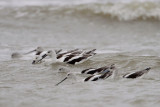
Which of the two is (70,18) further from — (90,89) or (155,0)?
(90,89)

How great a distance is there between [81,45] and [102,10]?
5.96m

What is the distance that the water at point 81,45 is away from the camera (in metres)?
7.55

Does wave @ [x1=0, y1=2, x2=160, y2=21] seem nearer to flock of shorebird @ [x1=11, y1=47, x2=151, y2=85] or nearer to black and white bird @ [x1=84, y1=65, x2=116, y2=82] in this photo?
flock of shorebird @ [x1=11, y1=47, x2=151, y2=85]

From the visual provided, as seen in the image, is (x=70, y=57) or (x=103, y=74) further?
(x=70, y=57)

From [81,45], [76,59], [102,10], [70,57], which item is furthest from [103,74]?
[102,10]

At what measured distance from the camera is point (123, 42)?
46.4 ft

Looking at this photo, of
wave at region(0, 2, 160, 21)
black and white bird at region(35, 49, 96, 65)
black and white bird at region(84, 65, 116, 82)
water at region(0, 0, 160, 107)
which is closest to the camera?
water at region(0, 0, 160, 107)

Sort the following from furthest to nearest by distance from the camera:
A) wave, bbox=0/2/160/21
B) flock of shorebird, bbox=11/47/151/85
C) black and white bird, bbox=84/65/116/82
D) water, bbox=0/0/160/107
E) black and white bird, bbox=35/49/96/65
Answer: wave, bbox=0/2/160/21 < black and white bird, bbox=35/49/96/65 < flock of shorebird, bbox=11/47/151/85 < black and white bird, bbox=84/65/116/82 < water, bbox=0/0/160/107

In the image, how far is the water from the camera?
7554 millimetres

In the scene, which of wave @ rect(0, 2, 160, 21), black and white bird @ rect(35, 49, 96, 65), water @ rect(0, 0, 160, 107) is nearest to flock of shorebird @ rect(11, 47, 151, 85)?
black and white bird @ rect(35, 49, 96, 65)

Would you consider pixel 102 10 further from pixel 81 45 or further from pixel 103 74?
pixel 103 74

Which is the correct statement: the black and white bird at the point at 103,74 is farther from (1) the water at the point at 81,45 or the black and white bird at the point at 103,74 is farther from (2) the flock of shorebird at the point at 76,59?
(1) the water at the point at 81,45

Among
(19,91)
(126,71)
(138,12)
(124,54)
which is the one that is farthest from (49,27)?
(19,91)

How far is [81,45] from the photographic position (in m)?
13.8
